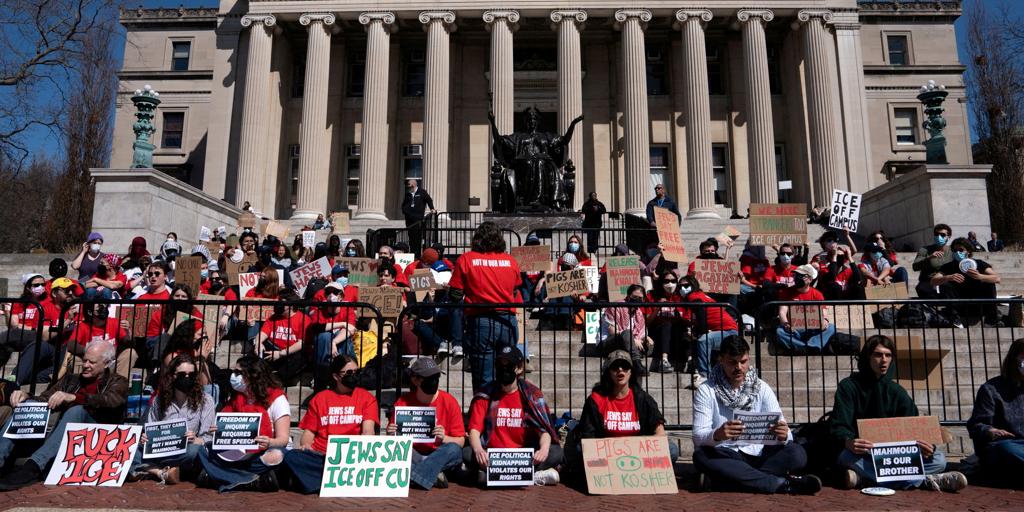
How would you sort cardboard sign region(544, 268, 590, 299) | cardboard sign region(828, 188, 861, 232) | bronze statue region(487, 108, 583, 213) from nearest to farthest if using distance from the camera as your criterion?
cardboard sign region(544, 268, 590, 299) < cardboard sign region(828, 188, 861, 232) < bronze statue region(487, 108, 583, 213)

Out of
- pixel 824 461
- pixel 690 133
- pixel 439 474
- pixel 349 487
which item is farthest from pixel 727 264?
pixel 690 133

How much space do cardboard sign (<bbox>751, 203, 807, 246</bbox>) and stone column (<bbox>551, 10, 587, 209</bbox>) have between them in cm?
1488

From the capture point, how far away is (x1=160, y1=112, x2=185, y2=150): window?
38.2m

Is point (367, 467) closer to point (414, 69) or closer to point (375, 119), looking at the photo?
point (375, 119)

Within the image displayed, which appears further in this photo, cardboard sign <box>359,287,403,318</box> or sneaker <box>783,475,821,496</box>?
cardboard sign <box>359,287,403,318</box>

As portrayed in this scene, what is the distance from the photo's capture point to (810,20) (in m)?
30.8

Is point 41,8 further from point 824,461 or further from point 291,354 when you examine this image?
point 824,461

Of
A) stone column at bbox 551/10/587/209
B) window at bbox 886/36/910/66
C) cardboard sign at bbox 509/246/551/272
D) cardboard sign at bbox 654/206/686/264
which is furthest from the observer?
window at bbox 886/36/910/66

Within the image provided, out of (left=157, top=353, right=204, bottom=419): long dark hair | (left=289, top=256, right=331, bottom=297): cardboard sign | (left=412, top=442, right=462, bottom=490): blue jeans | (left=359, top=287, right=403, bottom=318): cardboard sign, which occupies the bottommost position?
(left=412, top=442, right=462, bottom=490): blue jeans

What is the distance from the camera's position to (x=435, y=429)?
259 inches

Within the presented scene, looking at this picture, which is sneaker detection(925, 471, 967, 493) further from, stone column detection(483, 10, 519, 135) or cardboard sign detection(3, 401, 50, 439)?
stone column detection(483, 10, 519, 135)

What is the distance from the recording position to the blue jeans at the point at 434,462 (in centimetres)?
625

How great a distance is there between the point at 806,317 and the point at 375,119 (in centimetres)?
2474

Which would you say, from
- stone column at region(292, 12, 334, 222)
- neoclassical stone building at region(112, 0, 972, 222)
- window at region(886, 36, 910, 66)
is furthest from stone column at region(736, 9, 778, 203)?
stone column at region(292, 12, 334, 222)
